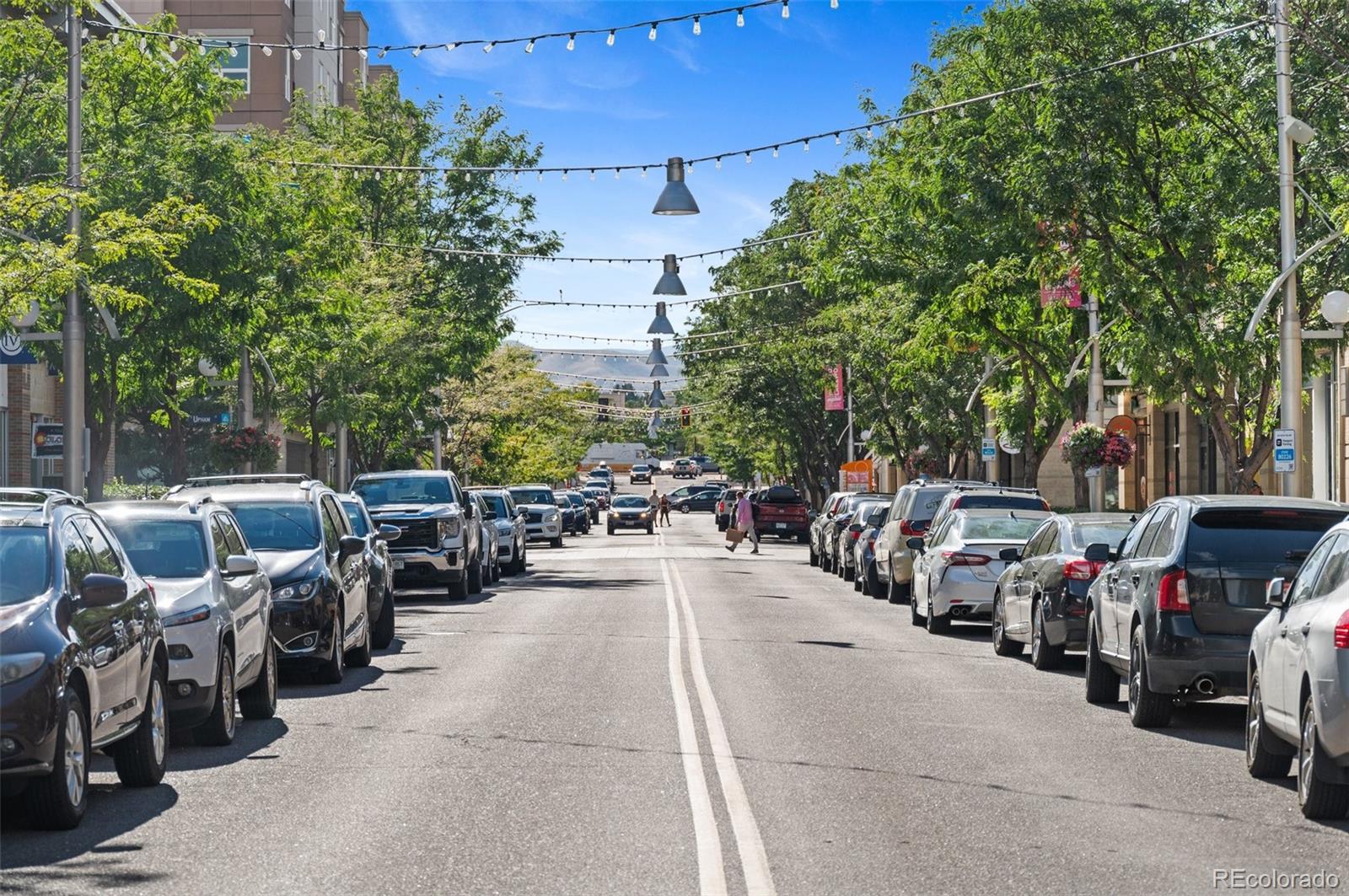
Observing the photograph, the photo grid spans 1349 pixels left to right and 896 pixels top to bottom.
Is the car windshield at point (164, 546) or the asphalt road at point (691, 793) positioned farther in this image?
the car windshield at point (164, 546)

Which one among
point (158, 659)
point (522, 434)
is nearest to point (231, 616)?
point (158, 659)

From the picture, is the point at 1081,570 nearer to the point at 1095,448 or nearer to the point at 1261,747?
the point at 1261,747

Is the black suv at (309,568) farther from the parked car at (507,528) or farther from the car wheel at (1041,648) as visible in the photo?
the parked car at (507,528)

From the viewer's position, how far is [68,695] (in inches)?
350

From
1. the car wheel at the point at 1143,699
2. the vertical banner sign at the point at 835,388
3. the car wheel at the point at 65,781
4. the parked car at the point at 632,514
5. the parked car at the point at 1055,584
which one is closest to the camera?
the car wheel at the point at 65,781

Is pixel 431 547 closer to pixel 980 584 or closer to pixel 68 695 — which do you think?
pixel 980 584

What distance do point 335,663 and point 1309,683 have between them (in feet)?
30.4

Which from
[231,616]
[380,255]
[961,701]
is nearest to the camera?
[231,616]

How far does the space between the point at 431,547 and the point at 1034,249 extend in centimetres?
1056

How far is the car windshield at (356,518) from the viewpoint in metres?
22.6

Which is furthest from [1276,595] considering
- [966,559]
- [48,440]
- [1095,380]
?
[48,440]

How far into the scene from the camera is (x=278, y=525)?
1741 cm

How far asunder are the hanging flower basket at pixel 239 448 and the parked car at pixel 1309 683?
28958 mm

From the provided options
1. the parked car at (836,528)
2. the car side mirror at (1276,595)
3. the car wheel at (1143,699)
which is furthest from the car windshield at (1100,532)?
the parked car at (836,528)
